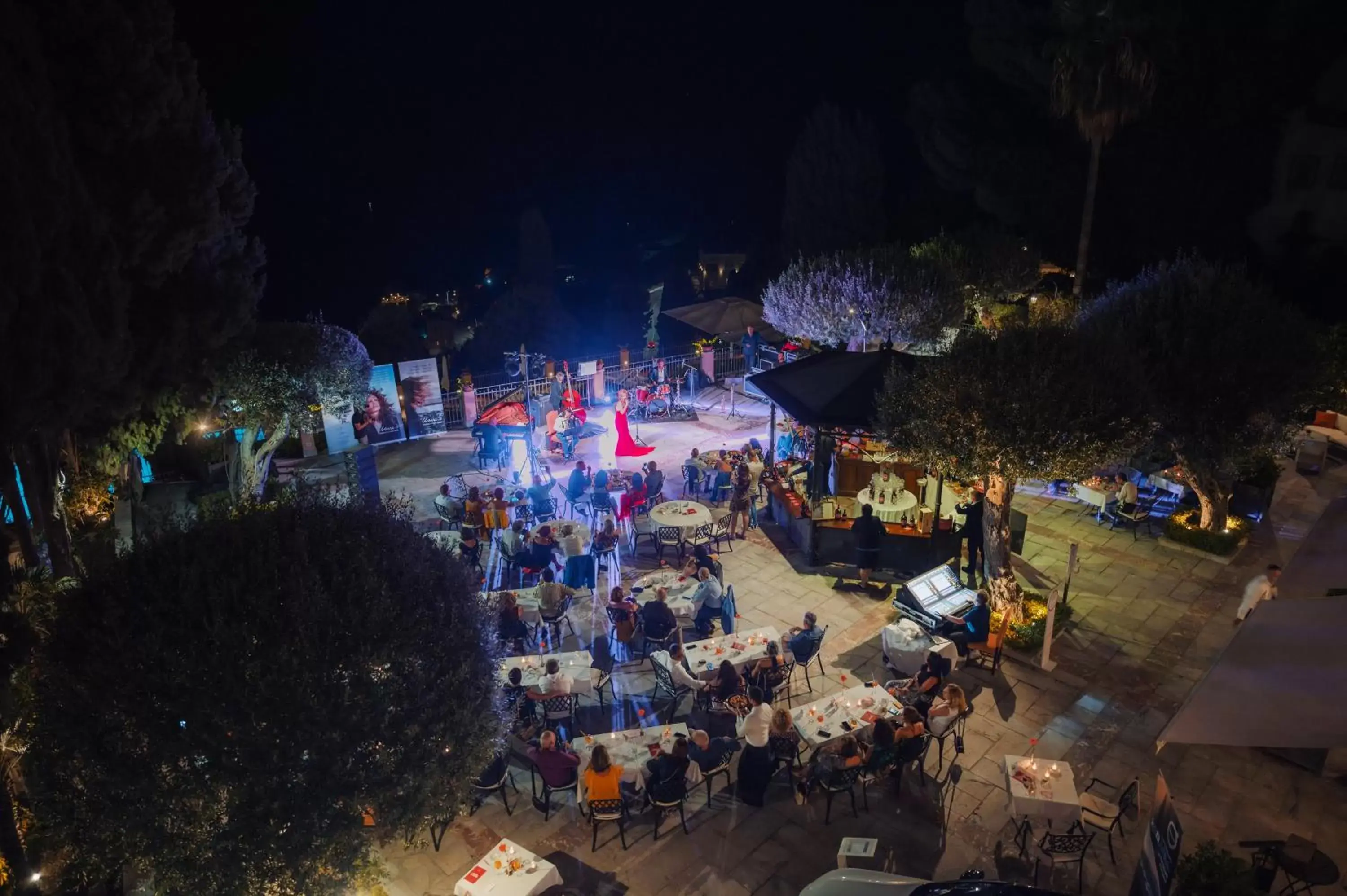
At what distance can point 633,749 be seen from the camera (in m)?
7.89

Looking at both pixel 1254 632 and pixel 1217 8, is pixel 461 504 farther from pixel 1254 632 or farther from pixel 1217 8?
pixel 1217 8

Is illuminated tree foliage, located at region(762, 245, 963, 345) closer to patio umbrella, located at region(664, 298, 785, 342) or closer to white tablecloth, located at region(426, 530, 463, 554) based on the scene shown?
patio umbrella, located at region(664, 298, 785, 342)

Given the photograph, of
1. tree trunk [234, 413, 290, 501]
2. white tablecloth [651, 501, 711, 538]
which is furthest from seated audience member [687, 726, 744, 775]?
tree trunk [234, 413, 290, 501]

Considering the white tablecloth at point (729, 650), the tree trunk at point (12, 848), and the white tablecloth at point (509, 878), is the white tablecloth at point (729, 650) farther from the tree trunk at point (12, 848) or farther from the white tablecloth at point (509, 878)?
the tree trunk at point (12, 848)

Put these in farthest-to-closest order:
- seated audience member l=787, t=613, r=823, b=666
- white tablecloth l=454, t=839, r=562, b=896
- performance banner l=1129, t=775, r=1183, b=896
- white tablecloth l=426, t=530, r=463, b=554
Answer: white tablecloth l=426, t=530, r=463, b=554 → seated audience member l=787, t=613, r=823, b=666 → white tablecloth l=454, t=839, r=562, b=896 → performance banner l=1129, t=775, r=1183, b=896

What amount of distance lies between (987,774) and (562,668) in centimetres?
481

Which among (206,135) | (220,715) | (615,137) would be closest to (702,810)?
(220,715)

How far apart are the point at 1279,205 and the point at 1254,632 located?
24.8 metres

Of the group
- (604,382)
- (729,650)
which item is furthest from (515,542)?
(604,382)

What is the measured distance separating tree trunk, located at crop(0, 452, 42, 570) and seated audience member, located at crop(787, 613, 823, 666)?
8.48 m

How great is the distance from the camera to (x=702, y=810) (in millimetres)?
7840

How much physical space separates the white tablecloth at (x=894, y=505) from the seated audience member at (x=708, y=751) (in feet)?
19.9

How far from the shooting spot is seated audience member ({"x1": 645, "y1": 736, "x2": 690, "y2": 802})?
7.32 meters

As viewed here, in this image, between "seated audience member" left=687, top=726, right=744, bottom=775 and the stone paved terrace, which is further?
"seated audience member" left=687, top=726, right=744, bottom=775
